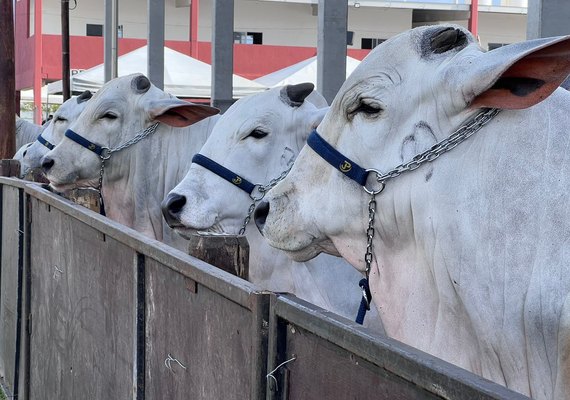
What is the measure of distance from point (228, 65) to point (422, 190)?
10108 mm

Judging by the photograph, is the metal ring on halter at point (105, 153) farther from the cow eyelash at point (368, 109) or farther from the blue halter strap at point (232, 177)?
the cow eyelash at point (368, 109)

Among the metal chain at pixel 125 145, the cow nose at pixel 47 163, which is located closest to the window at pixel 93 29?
the cow nose at pixel 47 163

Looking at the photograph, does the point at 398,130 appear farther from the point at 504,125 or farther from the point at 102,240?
the point at 102,240

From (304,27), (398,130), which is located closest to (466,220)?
(398,130)

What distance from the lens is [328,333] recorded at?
7.65 ft

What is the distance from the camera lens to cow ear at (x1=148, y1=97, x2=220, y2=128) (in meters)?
6.17

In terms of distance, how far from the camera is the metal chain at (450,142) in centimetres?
278

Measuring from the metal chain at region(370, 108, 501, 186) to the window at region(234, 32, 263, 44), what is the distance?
31573mm

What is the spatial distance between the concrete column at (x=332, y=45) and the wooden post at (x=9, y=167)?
11.4ft

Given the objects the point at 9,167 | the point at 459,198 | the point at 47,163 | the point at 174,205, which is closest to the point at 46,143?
the point at 9,167

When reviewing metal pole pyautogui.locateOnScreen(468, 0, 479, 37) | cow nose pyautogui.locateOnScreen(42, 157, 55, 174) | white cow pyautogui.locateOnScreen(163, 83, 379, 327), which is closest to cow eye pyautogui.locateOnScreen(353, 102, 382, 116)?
white cow pyautogui.locateOnScreen(163, 83, 379, 327)

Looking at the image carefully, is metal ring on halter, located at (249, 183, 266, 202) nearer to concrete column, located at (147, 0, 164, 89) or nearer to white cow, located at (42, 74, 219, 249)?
white cow, located at (42, 74, 219, 249)

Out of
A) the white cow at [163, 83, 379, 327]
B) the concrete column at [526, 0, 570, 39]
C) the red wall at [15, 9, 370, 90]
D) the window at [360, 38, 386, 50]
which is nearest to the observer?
the white cow at [163, 83, 379, 327]

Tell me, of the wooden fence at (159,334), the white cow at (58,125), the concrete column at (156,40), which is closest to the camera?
the wooden fence at (159,334)
